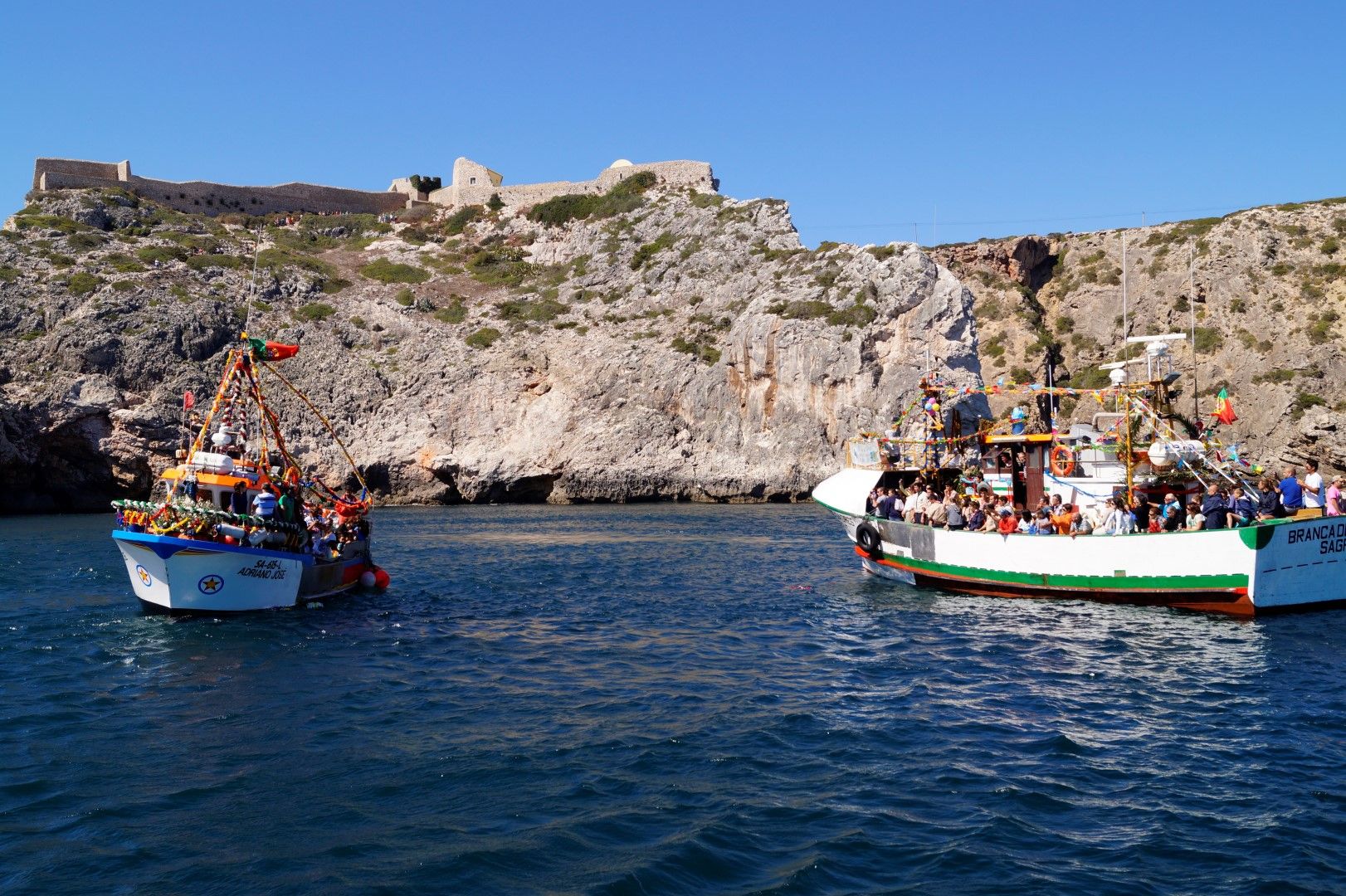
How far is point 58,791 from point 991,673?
13.3m

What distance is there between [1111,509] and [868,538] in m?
6.75

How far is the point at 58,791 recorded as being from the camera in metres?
11.2

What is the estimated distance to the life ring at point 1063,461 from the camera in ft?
85.6

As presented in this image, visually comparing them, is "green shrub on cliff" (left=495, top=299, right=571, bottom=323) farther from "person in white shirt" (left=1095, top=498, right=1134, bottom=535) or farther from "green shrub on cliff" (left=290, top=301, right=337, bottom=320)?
"person in white shirt" (left=1095, top=498, right=1134, bottom=535)

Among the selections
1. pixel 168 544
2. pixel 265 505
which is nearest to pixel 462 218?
pixel 265 505

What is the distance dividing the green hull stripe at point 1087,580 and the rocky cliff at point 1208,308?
39.9 meters

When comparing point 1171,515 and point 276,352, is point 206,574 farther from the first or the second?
point 1171,515

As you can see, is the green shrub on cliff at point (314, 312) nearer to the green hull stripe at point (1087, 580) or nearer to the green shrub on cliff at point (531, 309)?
the green shrub on cliff at point (531, 309)

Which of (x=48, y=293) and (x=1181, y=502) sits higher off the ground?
(x=48, y=293)

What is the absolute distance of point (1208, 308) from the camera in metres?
74.5

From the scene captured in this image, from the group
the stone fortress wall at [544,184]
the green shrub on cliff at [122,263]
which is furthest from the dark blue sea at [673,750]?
the stone fortress wall at [544,184]

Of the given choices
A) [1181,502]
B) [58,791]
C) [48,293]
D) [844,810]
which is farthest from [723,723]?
[48,293]

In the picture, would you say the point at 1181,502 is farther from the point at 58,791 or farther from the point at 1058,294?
the point at 1058,294

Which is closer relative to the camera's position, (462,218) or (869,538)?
(869,538)
